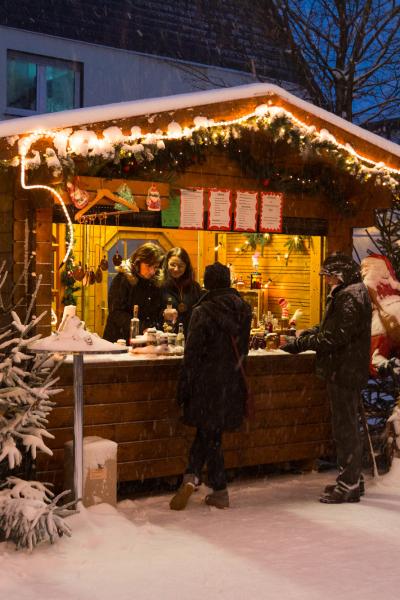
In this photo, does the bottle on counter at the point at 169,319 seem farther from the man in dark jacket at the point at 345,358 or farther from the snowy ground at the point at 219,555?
the snowy ground at the point at 219,555

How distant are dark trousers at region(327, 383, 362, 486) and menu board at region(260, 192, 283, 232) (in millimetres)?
2018

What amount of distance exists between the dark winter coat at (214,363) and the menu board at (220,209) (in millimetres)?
1365

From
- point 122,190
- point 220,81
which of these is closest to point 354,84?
point 220,81

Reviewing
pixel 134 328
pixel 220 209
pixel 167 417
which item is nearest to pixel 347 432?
pixel 167 417

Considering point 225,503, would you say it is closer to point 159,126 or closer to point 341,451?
point 341,451

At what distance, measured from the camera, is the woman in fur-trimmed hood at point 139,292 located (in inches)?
348

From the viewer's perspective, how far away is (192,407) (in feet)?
23.3

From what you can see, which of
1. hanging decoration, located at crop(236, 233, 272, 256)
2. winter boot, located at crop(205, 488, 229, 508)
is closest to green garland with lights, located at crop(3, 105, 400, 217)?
hanging decoration, located at crop(236, 233, 272, 256)

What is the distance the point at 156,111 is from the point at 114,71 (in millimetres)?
10132

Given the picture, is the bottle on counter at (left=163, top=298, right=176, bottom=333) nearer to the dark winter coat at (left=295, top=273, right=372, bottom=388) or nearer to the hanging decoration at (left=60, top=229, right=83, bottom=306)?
the hanging decoration at (left=60, top=229, right=83, bottom=306)

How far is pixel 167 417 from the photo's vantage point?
7762mm

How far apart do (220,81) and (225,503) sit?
1273 centimetres

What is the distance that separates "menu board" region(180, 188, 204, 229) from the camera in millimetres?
8131

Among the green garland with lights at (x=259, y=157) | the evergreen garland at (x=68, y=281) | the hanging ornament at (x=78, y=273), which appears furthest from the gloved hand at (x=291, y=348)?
the evergreen garland at (x=68, y=281)
